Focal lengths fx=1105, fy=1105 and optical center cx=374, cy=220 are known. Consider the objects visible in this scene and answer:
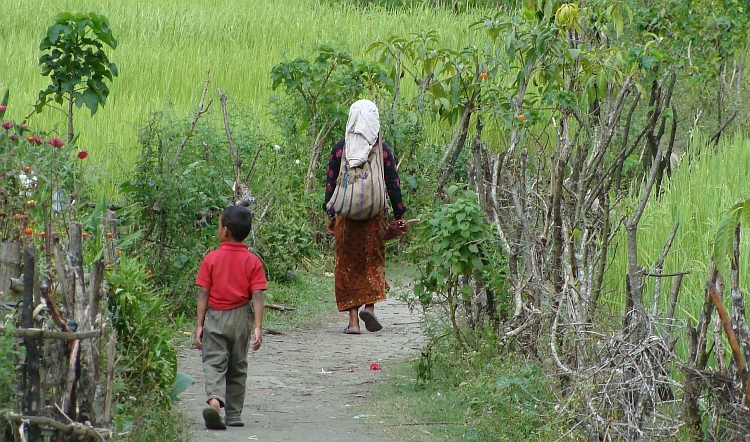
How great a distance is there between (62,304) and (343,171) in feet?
12.0

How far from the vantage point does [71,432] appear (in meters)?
3.78

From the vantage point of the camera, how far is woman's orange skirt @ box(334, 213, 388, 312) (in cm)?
766

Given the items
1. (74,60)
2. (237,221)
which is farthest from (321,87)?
(237,221)

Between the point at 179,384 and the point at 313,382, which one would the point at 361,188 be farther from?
the point at 179,384

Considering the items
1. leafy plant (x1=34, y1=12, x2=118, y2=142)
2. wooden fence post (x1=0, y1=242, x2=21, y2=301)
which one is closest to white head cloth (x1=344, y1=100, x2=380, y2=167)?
leafy plant (x1=34, y1=12, x2=118, y2=142)

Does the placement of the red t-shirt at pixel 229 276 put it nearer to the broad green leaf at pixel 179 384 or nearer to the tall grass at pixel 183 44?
the broad green leaf at pixel 179 384

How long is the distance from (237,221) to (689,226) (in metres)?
2.86

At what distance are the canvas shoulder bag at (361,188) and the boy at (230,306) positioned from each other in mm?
2023

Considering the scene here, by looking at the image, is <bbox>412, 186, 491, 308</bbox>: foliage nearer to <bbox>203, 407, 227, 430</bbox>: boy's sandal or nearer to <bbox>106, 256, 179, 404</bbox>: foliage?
<bbox>203, 407, 227, 430</bbox>: boy's sandal

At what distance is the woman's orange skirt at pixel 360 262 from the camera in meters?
7.66

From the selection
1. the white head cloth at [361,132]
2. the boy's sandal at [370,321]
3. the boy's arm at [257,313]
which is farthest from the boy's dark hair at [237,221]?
the boy's sandal at [370,321]

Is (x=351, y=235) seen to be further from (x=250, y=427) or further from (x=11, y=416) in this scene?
(x=11, y=416)

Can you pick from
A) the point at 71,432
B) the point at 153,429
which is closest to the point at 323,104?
the point at 153,429

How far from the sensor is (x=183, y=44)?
16.2 m
